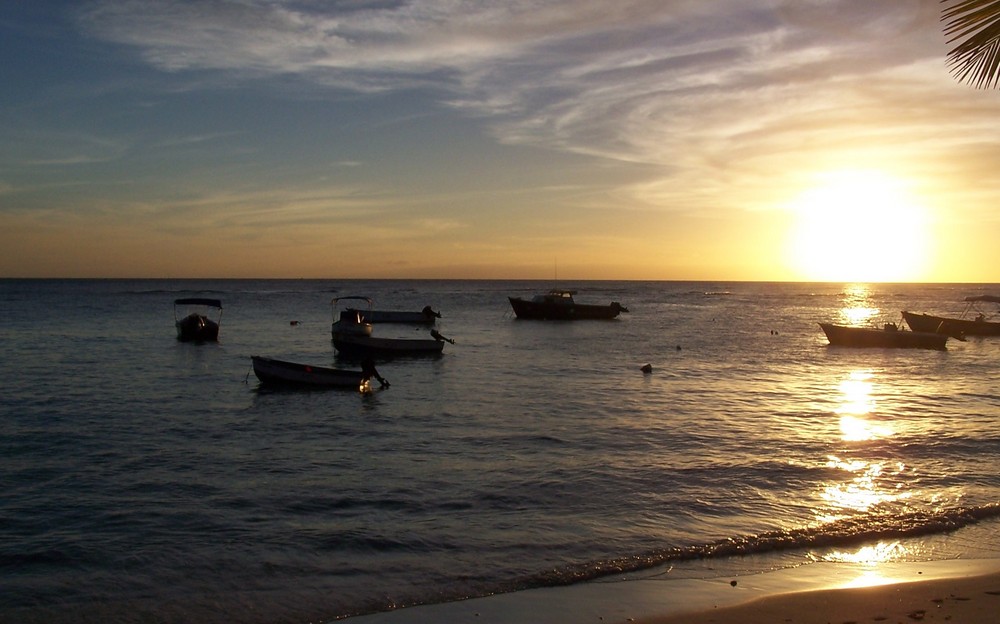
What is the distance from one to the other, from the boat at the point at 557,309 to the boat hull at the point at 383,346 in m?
33.4

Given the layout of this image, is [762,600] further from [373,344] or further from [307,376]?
[373,344]

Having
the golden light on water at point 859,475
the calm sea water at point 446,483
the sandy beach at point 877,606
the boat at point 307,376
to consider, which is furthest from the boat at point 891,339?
the sandy beach at point 877,606

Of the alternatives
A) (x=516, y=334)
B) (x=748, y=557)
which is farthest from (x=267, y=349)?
(x=748, y=557)

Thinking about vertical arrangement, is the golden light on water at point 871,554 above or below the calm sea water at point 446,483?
above

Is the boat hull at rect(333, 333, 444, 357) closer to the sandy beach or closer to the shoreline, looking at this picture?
the shoreline

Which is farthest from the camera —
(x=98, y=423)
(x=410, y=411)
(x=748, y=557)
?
(x=410, y=411)

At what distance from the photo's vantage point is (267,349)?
48438mm

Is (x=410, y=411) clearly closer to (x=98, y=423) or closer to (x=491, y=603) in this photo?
(x=98, y=423)

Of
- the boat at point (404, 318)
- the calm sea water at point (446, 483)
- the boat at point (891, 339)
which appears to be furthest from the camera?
the boat at point (404, 318)

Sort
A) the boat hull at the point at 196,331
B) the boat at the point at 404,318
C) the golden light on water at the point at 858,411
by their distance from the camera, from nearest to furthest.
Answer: the golden light on water at the point at 858,411 < the boat hull at the point at 196,331 < the boat at the point at 404,318

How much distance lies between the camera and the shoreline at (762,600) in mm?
8594

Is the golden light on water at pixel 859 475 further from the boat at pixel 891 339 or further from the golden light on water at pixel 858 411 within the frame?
the boat at pixel 891 339

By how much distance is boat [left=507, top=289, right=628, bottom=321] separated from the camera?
76062 millimetres

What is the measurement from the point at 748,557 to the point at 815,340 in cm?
5115
